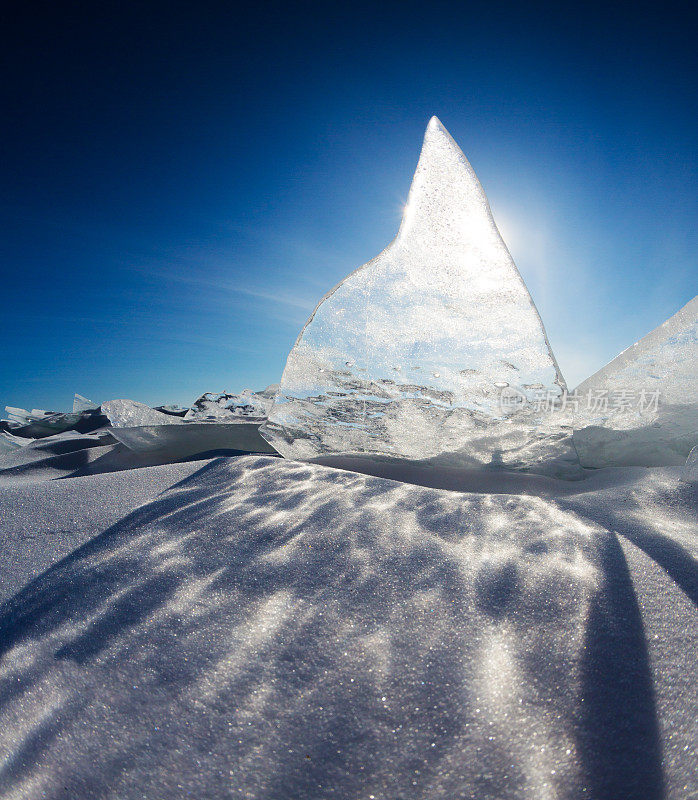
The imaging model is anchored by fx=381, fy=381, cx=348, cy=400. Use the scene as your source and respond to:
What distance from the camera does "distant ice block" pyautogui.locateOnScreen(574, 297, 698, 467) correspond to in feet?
5.49

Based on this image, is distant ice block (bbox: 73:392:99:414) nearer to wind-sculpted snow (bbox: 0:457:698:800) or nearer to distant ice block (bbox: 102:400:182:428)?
distant ice block (bbox: 102:400:182:428)

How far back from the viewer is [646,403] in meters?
1.82

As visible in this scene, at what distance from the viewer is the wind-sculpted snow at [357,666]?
57 centimetres

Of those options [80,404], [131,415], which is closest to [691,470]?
[131,415]

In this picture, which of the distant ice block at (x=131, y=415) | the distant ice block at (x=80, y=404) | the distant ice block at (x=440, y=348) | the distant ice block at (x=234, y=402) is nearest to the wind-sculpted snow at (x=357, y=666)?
the distant ice block at (x=440, y=348)

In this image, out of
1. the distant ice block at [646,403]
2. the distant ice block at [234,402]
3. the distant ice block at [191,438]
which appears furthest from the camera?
the distant ice block at [234,402]

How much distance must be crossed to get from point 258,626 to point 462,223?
1724mm

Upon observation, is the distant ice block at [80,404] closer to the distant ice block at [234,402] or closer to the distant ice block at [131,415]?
the distant ice block at [234,402]

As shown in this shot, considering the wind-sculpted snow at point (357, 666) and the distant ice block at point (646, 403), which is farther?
the distant ice block at point (646, 403)

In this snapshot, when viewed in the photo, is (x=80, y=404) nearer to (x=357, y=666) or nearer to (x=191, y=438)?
(x=191, y=438)

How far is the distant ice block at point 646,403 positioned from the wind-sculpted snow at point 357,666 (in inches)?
34.6

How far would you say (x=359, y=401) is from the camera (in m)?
1.90

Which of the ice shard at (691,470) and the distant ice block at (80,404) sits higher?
the distant ice block at (80,404)

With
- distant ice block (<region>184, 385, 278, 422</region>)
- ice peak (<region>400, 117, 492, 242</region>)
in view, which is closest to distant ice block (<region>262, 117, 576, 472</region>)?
ice peak (<region>400, 117, 492, 242</region>)
